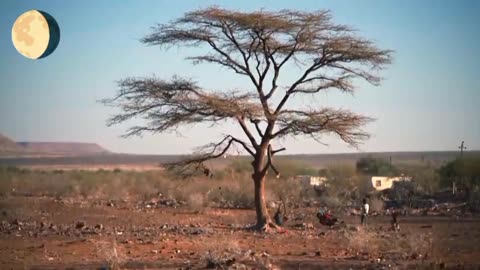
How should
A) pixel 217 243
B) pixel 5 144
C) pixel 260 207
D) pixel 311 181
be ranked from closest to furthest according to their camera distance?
pixel 217 243 < pixel 260 207 < pixel 5 144 < pixel 311 181

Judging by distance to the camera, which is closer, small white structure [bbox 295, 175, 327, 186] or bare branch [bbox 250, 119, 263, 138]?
bare branch [bbox 250, 119, 263, 138]

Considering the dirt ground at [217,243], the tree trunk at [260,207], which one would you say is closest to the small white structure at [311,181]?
the dirt ground at [217,243]

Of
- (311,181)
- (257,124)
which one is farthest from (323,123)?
(311,181)

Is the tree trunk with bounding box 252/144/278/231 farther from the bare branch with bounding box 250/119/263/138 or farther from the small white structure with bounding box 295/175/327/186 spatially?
the small white structure with bounding box 295/175/327/186

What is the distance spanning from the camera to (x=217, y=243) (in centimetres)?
1630

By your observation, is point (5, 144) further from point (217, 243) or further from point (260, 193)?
point (217, 243)

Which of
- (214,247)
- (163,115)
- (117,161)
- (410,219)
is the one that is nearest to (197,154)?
(163,115)

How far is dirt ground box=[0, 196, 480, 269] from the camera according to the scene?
14.7 metres

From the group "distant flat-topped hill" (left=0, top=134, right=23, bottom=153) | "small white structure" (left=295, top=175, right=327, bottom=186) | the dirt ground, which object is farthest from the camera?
"small white structure" (left=295, top=175, right=327, bottom=186)

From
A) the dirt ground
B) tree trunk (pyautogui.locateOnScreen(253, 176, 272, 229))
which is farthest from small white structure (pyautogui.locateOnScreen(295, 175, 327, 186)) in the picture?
tree trunk (pyautogui.locateOnScreen(253, 176, 272, 229))

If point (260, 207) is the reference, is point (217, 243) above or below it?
below

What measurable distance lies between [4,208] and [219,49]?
38.8ft

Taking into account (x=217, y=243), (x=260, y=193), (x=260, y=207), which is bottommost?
(x=217, y=243)

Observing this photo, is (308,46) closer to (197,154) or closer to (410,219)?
(197,154)
